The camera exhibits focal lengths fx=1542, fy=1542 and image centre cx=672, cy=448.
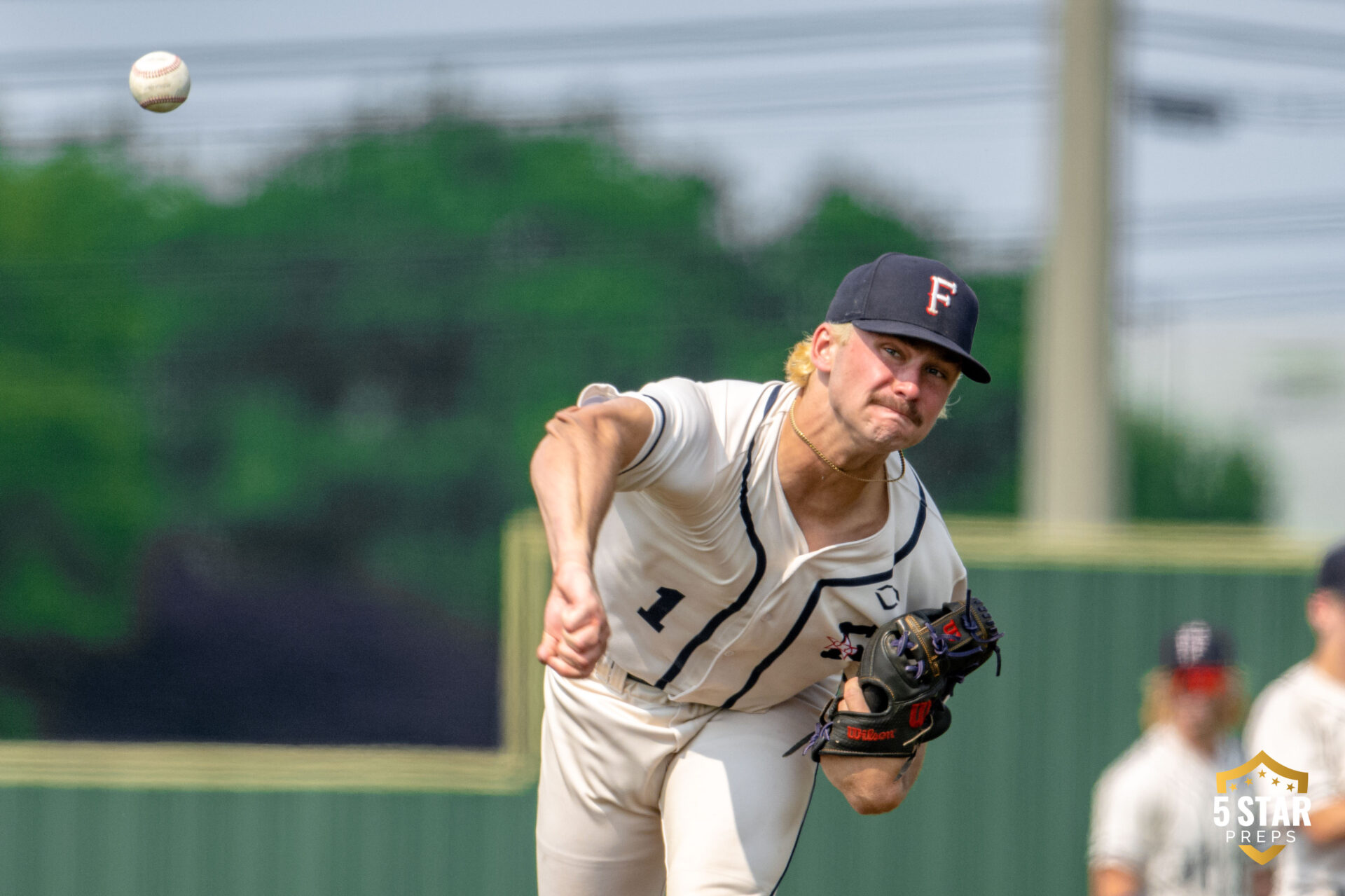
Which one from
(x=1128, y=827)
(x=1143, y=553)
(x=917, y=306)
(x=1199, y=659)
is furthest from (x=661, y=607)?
(x=1143, y=553)

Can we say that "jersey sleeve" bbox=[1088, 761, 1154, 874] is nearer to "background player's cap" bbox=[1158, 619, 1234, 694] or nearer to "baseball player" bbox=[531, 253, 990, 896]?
"background player's cap" bbox=[1158, 619, 1234, 694]

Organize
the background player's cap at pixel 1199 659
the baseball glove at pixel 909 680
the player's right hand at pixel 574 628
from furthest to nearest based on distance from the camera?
1. the background player's cap at pixel 1199 659
2. the baseball glove at pixel 909 680
3. the player's right hand at pixel 574 628

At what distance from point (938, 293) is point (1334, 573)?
2266mm

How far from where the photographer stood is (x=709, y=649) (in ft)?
12.6

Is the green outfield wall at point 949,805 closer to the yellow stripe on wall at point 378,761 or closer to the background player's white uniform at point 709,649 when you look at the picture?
the yellow stripe on wall at point 378,761

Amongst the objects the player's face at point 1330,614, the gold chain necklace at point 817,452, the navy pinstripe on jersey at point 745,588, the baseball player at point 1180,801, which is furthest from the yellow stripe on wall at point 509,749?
the gold chain necklace at point 817,452

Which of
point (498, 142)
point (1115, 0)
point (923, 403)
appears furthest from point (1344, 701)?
point (498, 142)

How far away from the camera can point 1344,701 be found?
4.85m

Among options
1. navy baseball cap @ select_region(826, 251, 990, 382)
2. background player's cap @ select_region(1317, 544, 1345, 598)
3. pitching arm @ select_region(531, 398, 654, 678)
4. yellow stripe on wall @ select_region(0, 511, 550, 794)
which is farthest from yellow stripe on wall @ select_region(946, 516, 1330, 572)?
pitching arm @ select_region(531, 398, 654, 678)

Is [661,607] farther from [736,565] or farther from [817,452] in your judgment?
[817,452]

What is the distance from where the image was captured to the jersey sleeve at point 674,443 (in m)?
3.30

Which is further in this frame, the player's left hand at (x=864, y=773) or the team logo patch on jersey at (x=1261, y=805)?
the team logo patch on jersey at (x=1261, y=805)

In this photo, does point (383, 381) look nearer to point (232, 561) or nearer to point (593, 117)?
point (232, 561)

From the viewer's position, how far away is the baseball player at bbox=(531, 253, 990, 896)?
133 inches
